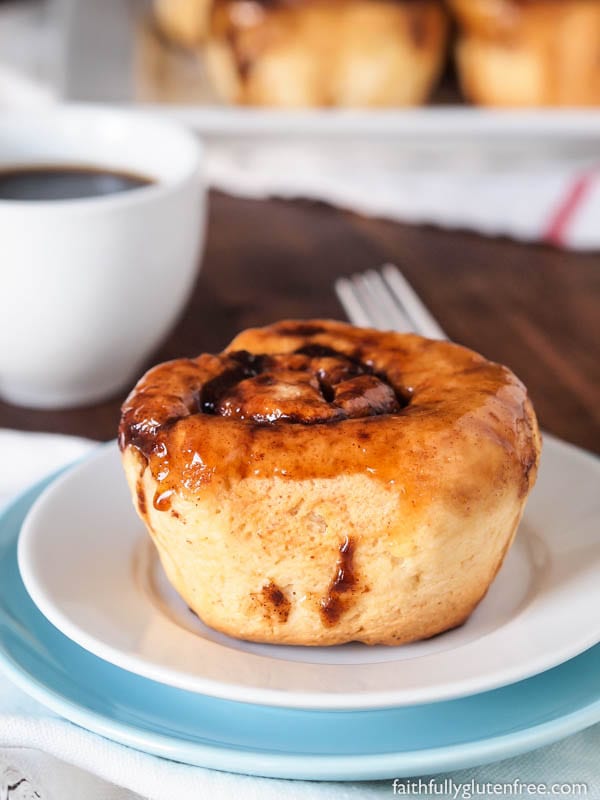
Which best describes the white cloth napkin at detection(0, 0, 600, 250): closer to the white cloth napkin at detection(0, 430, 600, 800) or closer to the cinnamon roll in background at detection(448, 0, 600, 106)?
the cinnamon roll in background at detection(448, 0, 600, 106)

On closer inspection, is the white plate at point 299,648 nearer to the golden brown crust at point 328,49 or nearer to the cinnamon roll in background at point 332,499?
the cinnamon roll in background at point 332,499

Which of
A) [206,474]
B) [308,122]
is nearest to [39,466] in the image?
[206,474]

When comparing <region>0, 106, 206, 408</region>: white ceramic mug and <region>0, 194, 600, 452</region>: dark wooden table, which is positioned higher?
<region>0, 106, 206, 408</region>: white ceramic mug

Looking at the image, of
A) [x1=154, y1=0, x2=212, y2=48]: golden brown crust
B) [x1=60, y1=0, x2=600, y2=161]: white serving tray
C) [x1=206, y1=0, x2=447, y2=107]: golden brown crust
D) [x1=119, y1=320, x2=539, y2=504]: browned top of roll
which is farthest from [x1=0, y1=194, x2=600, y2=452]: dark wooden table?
[x1=154, y1=0, x2=212, y2=48]: golden brown crust

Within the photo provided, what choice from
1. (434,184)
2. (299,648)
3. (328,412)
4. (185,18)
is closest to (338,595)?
(299,648)

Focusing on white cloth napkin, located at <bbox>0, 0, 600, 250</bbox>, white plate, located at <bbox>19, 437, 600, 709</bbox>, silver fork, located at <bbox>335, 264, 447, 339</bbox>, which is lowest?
white cloth napkin, located at <bbox>0, 0, 600, 250</bbox>
